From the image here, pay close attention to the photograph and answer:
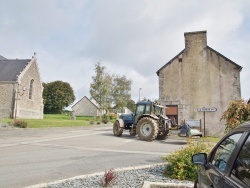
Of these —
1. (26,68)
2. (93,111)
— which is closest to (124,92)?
(93,111)

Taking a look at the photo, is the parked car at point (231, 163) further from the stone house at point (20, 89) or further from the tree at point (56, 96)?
the tree at point (56, 96)

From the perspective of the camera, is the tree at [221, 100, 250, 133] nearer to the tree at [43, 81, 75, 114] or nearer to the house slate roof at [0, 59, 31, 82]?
the house slate roof at [0, 59, 31, 82]

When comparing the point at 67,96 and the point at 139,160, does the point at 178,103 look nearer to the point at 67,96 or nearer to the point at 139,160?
the point at 139,160

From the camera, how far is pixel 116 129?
17016mm

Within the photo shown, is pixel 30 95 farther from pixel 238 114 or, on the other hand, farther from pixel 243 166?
pixel 243 166

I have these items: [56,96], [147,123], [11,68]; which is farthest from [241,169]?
[56,96]

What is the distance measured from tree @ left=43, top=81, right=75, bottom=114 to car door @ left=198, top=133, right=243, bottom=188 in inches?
2761

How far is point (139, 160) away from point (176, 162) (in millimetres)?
3063

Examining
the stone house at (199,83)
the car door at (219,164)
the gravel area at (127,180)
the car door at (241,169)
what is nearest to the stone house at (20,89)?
the stone house at (199,83)

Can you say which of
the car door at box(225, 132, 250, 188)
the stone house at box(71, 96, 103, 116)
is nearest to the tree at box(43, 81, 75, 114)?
the stone house at box(71, 96, 103, 116)

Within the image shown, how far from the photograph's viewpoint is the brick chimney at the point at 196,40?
18.9m

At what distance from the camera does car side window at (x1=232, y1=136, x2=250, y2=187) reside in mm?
1780

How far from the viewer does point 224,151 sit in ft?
8.29

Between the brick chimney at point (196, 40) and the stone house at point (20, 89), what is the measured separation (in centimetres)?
2580
